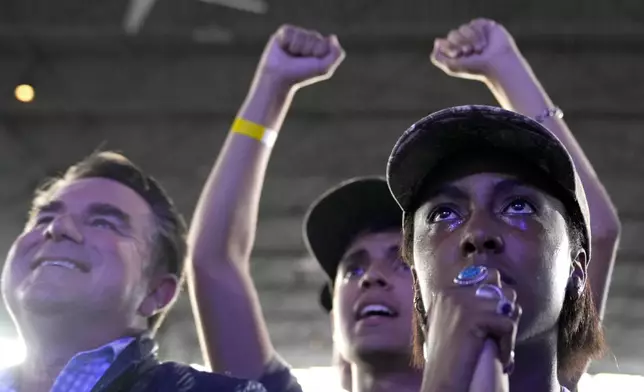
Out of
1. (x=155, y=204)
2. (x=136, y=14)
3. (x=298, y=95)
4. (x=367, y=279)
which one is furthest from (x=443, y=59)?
(x=298, y=95)

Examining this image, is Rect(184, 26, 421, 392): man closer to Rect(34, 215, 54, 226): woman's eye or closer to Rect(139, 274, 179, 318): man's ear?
Rect(139, 274, 179, 318): man's ear

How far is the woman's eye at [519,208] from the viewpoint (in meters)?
0.93

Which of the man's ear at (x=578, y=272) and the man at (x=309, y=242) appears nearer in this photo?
the man's ear at (x=578, y=272)

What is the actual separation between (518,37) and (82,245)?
3.29 meters

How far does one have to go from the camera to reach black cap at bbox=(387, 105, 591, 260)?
0.97m

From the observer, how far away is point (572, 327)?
0.97 meters

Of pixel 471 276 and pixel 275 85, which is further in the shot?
pixel 275 85

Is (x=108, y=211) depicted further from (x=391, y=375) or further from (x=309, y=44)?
(x=391, y=375)

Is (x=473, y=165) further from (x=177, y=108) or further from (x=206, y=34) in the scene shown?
(x=177, y=108)

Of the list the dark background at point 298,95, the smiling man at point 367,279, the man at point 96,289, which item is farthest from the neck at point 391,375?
the dark background at point 298,95

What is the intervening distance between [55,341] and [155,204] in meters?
0.35

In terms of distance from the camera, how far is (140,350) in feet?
4.61

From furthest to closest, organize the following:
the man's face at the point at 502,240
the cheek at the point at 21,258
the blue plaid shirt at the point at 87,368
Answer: the cheek at the point at 21,258 → the blue plaid shirt at the point at 87,368 → the man's face at the point at 502,240

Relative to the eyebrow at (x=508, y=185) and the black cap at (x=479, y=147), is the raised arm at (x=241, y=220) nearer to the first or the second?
the black cap at (x=479, y=147)
